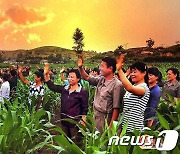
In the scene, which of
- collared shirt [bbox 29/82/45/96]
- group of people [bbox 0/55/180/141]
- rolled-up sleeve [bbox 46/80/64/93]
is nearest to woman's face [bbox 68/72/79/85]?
group of people [bbox 0/55/180/141]

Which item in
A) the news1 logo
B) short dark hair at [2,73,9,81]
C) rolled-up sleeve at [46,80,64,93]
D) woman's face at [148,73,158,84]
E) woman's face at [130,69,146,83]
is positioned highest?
woman's face at [130,69,146,83]

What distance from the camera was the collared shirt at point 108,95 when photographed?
8.34 ft

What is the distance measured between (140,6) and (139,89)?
5.29 feet

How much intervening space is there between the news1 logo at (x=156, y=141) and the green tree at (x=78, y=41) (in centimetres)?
189

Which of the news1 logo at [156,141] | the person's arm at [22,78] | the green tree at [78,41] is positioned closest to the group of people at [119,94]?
the news1 logo at [156,141]

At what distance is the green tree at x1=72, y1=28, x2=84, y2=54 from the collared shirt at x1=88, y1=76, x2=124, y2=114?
131 cm

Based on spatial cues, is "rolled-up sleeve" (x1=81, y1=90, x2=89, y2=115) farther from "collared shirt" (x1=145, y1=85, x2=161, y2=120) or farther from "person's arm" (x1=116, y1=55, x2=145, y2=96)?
"person's arm" (x1=116, y1=55, x2=145, y2=96)

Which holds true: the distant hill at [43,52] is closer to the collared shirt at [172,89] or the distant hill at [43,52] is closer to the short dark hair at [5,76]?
the short dark hair at [5,76]

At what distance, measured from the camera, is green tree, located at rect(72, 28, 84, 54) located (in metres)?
3.91

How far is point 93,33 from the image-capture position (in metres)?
3.84

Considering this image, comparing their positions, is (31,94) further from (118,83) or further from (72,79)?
(118,83)

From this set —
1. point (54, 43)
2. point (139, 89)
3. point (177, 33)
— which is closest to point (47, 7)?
point (54, 43)

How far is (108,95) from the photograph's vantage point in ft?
8.45

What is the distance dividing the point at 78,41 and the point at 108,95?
1.49m
